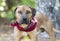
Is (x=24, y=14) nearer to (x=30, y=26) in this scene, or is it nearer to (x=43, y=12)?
(x=30, y=26)

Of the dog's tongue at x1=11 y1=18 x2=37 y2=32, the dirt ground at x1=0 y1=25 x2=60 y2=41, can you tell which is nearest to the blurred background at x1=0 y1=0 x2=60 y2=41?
the dirt ground at x1=0 y1=25 x2=60 y2=41

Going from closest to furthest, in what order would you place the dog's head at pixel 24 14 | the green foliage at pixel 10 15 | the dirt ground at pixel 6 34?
1. the dog's head at pixel 24 14
2. the dirt ground at pixel 6 34
3. the green foliage at pixel 10 15

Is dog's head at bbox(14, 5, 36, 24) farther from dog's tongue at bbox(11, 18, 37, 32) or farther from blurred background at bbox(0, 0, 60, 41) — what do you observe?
blurred background at bbox(0, 0, 60, 41)

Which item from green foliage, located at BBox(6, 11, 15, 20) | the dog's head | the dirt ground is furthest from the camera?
green foliage, located at BBox(6, 11, 15, 20)

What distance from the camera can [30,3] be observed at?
30.4 ft

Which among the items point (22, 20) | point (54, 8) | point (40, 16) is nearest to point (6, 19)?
point (54, 8)

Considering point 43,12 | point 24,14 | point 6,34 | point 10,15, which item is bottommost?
point 6,34

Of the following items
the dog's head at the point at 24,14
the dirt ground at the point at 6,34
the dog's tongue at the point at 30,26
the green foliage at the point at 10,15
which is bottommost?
the dirt ground at the point at 6,34

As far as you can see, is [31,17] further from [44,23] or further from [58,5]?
[58,5]

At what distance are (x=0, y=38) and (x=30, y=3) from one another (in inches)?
72.3

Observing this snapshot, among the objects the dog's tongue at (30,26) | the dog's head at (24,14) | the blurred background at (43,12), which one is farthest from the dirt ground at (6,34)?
the dog's head at (24,14)

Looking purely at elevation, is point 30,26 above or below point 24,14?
below

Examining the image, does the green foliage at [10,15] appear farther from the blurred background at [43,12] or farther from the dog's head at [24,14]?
the dog's head at [24,14]

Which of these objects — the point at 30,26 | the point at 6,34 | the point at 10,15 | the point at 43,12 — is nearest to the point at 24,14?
the point at 30,26
